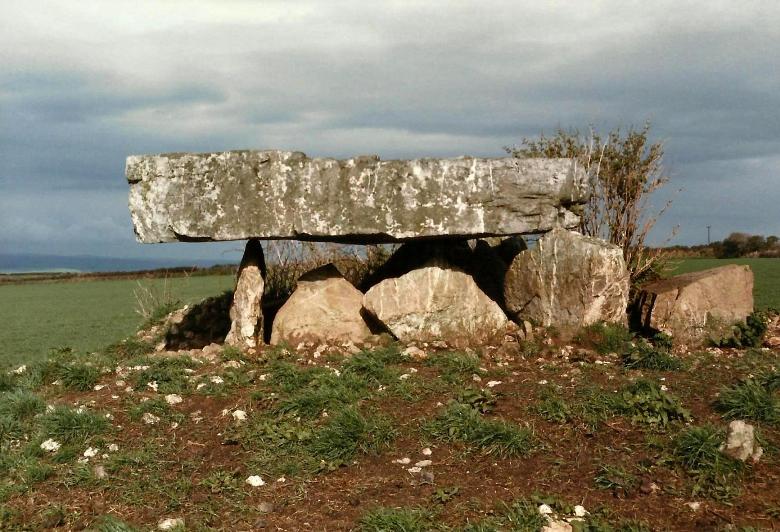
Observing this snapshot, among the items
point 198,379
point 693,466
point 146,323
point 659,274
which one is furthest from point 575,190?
point 146,323

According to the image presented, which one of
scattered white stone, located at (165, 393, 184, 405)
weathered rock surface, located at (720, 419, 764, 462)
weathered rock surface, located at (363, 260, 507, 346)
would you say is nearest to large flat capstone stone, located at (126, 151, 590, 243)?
weathered rock surface, located at (363, 260, 507, 346)

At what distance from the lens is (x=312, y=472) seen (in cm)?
738

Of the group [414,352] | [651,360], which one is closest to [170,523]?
[414,352]

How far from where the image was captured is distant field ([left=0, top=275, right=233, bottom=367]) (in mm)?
15547

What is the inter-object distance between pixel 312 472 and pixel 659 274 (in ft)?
25.9

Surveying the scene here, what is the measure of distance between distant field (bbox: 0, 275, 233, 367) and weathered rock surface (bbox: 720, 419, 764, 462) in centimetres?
1090

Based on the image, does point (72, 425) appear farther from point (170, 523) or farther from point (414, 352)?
point (414, 352)

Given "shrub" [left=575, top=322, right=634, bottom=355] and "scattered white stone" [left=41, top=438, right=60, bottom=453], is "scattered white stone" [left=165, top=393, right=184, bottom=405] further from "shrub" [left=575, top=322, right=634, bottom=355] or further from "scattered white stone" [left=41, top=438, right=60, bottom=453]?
"shrub" [left=575, top=322, right=634, bottom=355]

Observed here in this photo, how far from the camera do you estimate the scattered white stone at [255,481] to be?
7266mm

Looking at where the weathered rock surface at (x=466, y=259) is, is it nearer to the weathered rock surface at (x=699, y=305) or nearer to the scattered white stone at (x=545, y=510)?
the weathered rock surface at (x=699, y=305)

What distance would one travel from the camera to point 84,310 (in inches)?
861

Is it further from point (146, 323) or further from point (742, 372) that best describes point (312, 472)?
point (146, 323)

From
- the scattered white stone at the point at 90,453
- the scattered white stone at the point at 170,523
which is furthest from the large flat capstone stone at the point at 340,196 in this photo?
the scattered white stone at the point at 170,523

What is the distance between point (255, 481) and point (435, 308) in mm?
4580
